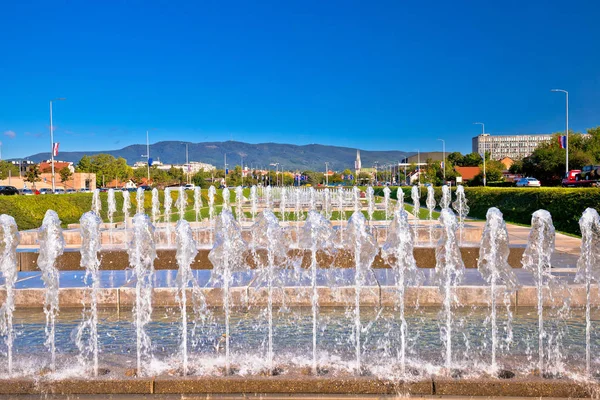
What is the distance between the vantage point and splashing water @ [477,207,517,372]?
21.2 feet

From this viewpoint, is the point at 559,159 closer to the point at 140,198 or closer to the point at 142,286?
the point at 140,198

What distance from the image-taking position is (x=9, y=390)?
14.1 feet

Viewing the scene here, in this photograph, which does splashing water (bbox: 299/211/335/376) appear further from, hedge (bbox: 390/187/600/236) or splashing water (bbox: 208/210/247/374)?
hedge (bbox: 390/187/600/236)

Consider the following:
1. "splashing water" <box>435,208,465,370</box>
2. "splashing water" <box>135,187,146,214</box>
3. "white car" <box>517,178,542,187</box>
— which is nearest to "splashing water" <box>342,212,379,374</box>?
"splashing water" <box>435,208,465,370</box>

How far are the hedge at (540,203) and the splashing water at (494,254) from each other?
11788 millimetres

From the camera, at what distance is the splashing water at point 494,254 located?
6.47m

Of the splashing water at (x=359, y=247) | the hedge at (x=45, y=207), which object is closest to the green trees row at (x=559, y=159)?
the hedge at (x=45, y=207)

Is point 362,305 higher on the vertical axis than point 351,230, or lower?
lower

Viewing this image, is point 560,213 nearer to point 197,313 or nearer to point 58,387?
point 197,313

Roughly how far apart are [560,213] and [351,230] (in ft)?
51.6

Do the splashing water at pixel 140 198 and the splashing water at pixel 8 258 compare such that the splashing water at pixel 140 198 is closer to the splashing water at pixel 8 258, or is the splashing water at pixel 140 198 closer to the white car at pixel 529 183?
the splashing water at pixel 8 258

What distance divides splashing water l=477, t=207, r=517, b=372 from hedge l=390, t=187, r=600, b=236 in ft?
38.7

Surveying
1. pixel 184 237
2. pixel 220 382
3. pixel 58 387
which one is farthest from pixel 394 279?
pixel 58 387

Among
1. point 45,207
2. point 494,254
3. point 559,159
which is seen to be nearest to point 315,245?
point 494,254
